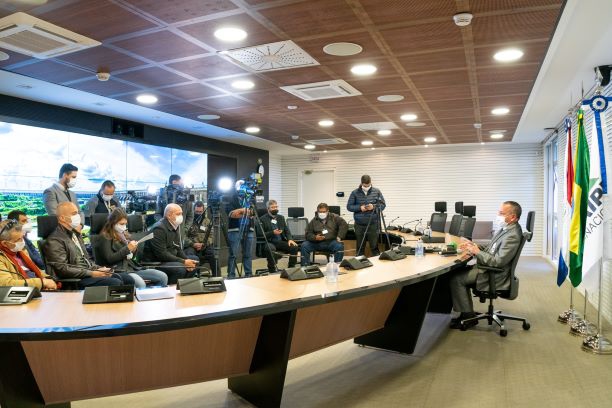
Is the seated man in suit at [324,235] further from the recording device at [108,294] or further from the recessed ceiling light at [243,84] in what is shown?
the recording device at [108,294]

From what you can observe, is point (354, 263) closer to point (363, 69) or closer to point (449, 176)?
point (363, 69)

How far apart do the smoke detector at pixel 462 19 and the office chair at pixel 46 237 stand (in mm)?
3812

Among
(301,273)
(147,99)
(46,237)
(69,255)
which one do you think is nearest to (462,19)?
(301,273)

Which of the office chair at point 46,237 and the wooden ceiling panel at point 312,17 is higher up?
the wooden ceiling panel at point 312,17

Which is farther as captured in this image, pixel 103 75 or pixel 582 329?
pixel 103 75

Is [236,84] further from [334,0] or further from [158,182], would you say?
[158,182]

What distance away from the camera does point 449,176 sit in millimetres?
11930

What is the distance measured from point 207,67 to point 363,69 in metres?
1.60

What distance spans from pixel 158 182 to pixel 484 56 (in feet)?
22.4

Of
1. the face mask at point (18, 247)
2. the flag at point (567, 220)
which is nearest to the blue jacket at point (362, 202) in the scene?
the flag at point (567, 220)

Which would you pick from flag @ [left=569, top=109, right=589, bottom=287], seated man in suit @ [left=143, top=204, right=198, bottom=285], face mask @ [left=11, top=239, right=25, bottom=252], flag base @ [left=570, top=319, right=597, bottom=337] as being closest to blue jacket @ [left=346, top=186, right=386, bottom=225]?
seated man in suit @ [left=143, top=204, right=198, bottom=285]

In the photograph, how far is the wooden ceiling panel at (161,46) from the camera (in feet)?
12.4

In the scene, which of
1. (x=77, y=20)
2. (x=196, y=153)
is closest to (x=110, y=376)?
(x=77, y=20)

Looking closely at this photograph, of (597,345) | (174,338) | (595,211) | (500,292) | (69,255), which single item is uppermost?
(595,211)
